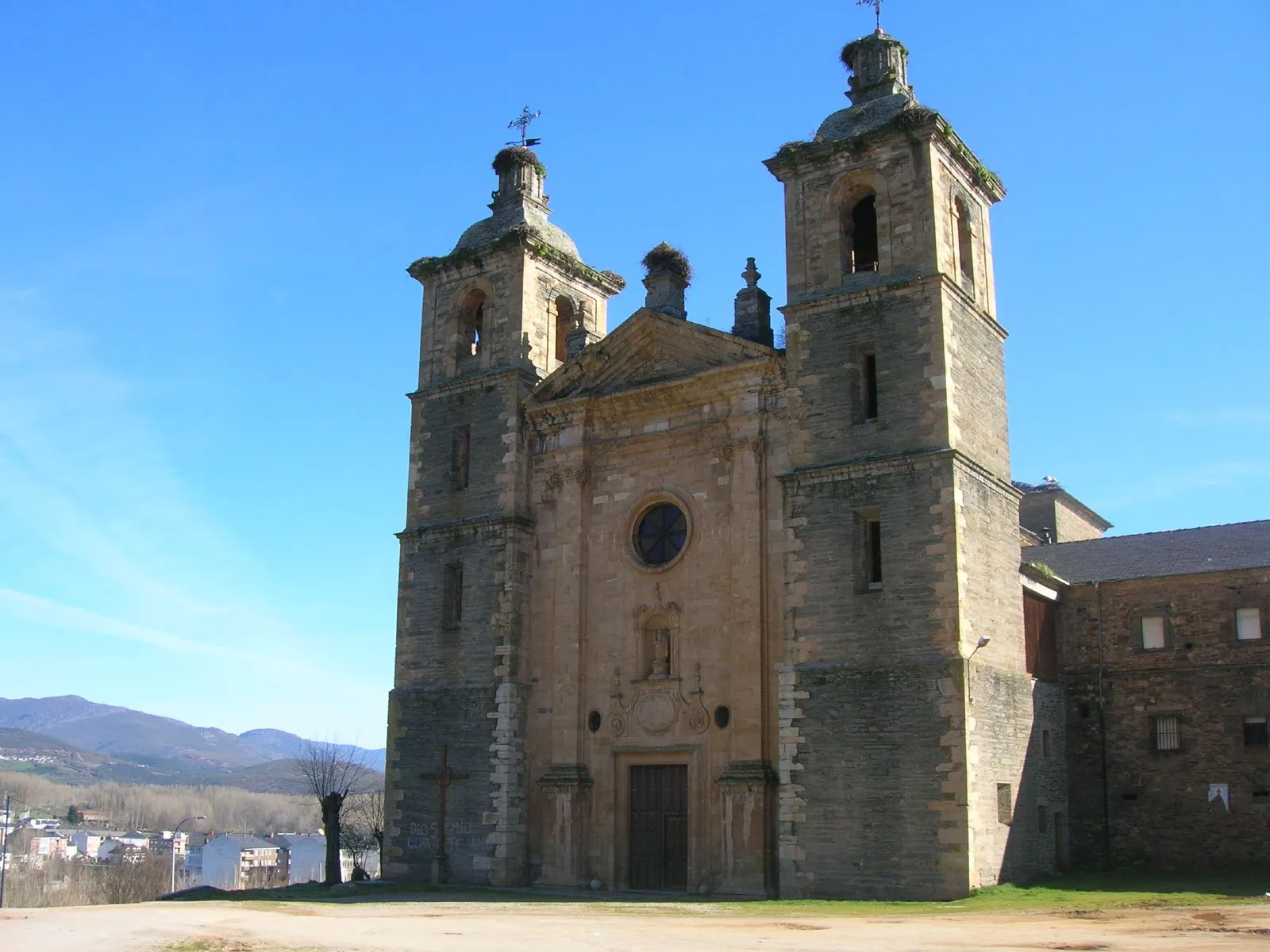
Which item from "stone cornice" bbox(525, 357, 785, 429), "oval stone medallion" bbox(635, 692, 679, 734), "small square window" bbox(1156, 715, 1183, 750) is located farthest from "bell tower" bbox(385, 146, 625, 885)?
Answer: "small square window" bbox(1156, 715, 1183, 750)

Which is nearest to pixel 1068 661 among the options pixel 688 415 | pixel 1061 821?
pixel 1061 821

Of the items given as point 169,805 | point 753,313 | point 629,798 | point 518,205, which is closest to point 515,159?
point 518,205

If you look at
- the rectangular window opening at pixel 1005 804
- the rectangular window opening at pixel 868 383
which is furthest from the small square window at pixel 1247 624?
the rectangular window opening at pixel 868 383

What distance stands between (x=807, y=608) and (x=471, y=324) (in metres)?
12.9

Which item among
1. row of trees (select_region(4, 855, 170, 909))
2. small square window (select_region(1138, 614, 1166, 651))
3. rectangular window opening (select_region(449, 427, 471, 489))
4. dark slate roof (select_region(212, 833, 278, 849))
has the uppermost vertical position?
rectangular window opening (select_region(449, 427, 471, 489))

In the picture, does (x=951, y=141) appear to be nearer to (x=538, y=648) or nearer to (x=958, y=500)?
(x=958, y=500)

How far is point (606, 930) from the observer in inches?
709

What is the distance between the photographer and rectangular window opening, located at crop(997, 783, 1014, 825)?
2414 cm

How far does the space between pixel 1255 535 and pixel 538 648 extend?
16.3 meters

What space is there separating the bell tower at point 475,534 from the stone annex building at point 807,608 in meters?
0.09

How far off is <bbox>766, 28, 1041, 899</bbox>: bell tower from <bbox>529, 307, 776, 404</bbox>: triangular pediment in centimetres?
238

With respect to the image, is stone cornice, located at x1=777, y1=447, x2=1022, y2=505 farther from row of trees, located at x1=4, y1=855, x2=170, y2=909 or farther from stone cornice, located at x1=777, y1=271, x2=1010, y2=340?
row of trees, located at x1=4, y1=855, x2=170, y2=909

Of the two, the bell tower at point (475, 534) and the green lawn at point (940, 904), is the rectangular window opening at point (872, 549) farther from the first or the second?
the bell tower at point (475, 534)

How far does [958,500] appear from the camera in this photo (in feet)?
78.8
